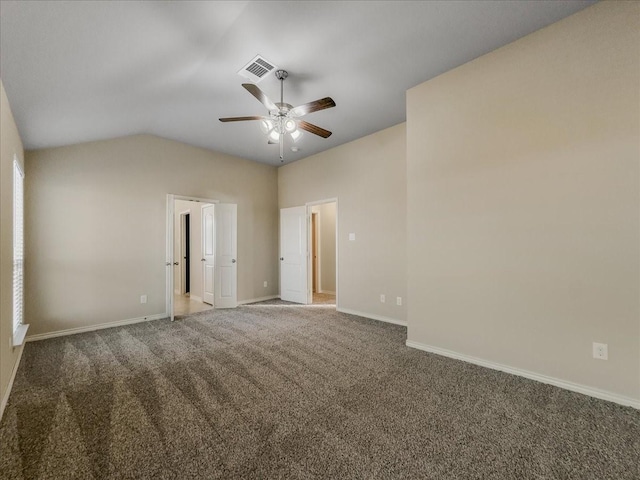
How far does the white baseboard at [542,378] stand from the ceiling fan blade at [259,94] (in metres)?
3.05

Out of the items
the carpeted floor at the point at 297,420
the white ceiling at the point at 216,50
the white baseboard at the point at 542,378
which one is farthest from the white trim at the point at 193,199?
the white baseboard at the point at 542,378

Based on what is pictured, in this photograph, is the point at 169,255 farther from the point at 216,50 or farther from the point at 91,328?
the point at 216,50

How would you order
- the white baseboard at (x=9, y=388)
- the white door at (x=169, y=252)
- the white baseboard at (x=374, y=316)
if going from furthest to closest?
the white door at (x=169, y=252), the white baseboard at (x=374, y=316), the white baseboard at (x=9, y=388)

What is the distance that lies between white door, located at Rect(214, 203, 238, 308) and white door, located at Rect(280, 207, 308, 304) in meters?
1.04

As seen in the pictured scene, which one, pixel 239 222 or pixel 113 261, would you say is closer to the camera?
pixel 113 261

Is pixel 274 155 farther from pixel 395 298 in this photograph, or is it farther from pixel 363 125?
pixel 395 298

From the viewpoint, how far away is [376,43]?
8.21 ft

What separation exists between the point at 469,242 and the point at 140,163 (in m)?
4.86

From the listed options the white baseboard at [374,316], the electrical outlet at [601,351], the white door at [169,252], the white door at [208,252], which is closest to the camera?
the electrical outlet at [601,351]

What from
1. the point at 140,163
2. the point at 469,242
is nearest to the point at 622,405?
the point at 469,242

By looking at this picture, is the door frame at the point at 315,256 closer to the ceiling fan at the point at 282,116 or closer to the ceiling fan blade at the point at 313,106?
the ceiling fan at the point at 282,116

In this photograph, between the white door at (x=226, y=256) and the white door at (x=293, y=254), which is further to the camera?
the white door at (x=293, y=254)

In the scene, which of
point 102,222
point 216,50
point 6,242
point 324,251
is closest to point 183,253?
point 102,222

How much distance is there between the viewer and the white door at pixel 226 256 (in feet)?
17.8
